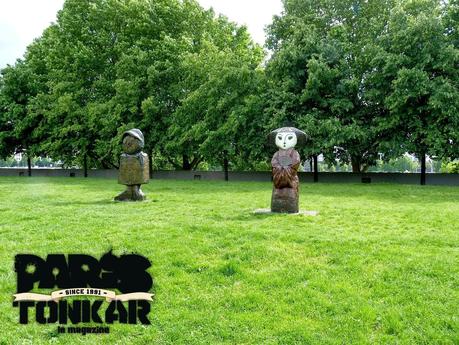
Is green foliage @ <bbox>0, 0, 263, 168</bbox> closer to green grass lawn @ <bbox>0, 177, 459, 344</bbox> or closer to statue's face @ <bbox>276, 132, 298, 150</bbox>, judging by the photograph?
statue's face @ <bbox>276, 132, 298, 150</bbox>

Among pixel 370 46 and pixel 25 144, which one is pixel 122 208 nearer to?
pixel 370 46

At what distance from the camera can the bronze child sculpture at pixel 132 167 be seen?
13367 millimetres

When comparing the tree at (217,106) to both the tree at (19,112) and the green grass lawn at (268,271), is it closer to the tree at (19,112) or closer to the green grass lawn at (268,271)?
the tree at (19,112)

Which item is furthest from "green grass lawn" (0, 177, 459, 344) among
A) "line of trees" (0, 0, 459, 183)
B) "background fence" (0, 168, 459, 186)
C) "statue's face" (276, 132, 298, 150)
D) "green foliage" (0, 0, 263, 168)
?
"green foliage" (0, 0, 263, 168)

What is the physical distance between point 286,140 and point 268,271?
563cm

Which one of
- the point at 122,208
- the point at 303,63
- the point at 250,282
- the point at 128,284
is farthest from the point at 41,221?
the point at 303,63

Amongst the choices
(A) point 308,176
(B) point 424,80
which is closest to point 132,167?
(B) point 424,80

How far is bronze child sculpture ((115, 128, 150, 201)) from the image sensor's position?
13.4 m

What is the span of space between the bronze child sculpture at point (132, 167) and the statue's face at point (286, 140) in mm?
4747

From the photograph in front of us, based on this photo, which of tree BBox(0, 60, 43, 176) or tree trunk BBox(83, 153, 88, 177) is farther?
tree BBox(0, 60, 43, 176)

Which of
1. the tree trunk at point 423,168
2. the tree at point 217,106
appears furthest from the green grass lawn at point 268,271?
the tree at point 217,106

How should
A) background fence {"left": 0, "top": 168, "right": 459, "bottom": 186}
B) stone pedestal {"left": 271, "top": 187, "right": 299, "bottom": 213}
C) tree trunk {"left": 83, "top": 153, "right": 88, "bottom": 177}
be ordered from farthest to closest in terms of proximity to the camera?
tree trunk {"left": 83, "top": 153, "right": 88, "bottom": 177}
background fence {"left": 0, "top": 168, "right": 459, "bottom": 186}
stone pedestal {"left": 271, "top": 187, "right": 299, "bottom": 213}

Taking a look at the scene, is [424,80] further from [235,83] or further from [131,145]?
[131,145]

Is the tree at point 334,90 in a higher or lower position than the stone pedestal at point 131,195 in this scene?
higher
